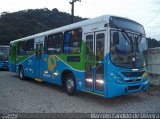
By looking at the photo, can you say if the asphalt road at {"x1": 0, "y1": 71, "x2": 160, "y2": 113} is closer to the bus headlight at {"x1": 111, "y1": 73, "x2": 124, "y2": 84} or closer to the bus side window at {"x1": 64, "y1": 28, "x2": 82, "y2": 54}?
the bus headlight at {"x1": 111, "y1": 73, "x2": 124, "y2": 84}

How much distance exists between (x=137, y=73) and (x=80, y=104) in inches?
95.1

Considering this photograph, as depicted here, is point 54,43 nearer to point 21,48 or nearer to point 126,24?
point 126,24

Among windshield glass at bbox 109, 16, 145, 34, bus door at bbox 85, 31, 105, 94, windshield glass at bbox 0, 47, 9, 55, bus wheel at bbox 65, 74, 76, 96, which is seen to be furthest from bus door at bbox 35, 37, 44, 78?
windshield glass at bbox 0, 47, 9, 55

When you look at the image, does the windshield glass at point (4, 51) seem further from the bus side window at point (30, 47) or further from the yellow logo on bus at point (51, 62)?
the yellow logo on bus at point (51, 62)

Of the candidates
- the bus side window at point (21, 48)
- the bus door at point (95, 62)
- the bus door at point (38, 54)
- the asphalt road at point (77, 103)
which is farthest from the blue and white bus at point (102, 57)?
the bus side window at point (21, 48)

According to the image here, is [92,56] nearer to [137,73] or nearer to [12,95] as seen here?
[137,73]

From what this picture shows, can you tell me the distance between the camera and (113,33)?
7.91 metres

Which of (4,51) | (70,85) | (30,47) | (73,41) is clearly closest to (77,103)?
(70,85)

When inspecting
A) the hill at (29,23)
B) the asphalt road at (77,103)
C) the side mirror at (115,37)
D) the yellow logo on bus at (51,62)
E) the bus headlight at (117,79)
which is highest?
the hill at (29,23)

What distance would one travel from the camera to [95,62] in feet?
27.1

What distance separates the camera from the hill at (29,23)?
44.0m

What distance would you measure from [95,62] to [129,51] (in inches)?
51.4

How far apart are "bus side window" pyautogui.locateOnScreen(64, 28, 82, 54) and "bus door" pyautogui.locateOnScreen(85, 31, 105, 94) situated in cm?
59

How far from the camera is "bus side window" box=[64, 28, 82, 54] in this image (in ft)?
30.4
